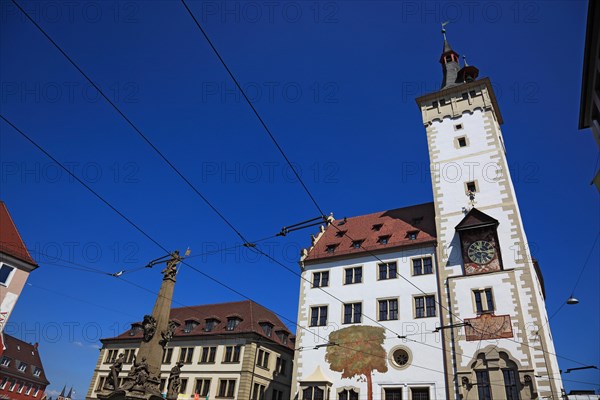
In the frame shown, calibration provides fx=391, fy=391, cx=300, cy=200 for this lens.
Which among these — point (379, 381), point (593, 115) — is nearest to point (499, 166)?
point (593, 115)

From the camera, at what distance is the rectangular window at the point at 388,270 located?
27938mm

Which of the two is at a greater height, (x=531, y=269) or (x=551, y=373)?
(x=531, y=269)

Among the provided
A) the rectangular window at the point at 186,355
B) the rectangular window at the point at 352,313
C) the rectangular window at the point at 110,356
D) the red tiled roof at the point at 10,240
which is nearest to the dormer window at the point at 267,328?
the rectangular window at the point at 186,355

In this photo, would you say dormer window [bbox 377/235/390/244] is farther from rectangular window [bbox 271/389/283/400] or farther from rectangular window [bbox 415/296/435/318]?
rectangular window [bbox 271/389/283/400]

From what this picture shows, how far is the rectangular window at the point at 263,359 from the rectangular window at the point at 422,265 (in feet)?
51.3

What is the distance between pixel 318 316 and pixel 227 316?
12.3m

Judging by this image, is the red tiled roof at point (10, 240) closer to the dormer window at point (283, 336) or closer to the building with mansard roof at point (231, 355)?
the building with mansard roof at point (231, 355)

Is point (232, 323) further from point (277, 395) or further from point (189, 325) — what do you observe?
point (277, 395)

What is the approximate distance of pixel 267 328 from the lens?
3644 centimetres

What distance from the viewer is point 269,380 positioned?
3428cm

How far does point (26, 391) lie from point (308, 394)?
183ft

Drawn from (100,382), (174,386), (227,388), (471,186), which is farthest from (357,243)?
(100,382)

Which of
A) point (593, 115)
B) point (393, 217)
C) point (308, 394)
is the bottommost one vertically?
point (308, 394)

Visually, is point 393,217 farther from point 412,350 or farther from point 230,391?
point 230,391
